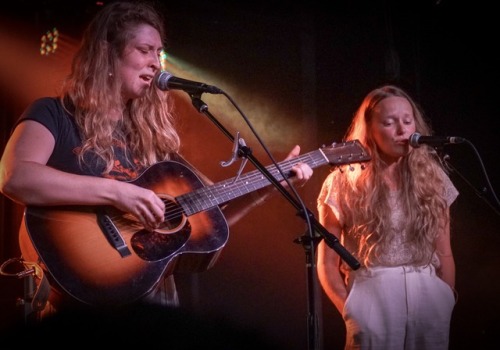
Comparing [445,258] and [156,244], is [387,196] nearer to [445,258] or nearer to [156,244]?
[445,258]

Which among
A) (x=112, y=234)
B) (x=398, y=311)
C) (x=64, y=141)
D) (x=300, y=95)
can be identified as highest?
(x=300, y=95)

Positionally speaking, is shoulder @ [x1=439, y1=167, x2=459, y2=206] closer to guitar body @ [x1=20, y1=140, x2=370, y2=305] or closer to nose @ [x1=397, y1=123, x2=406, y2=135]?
nose @ [x1=397, y1=123, x2=406, y2=135]

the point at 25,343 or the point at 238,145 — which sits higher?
the point at 238,145

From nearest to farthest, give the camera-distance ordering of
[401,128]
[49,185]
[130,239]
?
[49,185], [130,239], [401,128]

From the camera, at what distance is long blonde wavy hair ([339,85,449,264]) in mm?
3271

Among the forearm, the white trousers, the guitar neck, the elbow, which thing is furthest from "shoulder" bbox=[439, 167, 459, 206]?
the elbow

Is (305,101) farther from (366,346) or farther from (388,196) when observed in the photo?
(366,346)

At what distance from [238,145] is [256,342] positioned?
1.45 m

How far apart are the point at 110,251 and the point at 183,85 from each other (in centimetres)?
81

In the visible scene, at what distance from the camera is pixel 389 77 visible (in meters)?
4.69

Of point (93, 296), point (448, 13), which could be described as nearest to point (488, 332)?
point (448, 13)

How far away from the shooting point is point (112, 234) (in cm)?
257

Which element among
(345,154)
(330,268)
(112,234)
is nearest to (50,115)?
(112,234)

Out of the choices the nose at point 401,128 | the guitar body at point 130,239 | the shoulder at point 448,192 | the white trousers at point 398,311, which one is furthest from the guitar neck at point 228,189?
the shoulder at point 448,192
